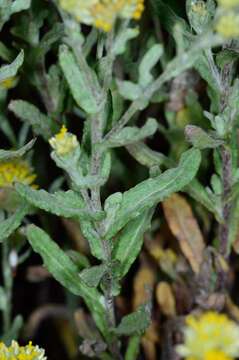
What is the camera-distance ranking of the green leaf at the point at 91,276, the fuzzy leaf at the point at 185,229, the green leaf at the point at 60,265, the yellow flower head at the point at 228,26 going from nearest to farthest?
the yellow flower head at the point at 228,26 < the green leaf at the point at 91,276 < the green leaf at the point at 60,265 < the fuzzy leaf at the point at 185,229

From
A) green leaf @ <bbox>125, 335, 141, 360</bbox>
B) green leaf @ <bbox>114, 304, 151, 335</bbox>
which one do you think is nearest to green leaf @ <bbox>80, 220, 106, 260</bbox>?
green leaf @ <bbox>114, 304, 151, 335</bbox>

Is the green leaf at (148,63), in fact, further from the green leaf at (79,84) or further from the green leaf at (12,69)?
the green leaf at (12,69)

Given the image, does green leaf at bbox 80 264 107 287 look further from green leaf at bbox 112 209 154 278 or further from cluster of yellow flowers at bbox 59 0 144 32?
cluster of yellow flowers at bbox 59 0 144 32

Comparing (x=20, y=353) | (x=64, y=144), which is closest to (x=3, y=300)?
(x=20, y=353)

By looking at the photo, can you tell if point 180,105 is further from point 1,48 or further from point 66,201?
point 66,201

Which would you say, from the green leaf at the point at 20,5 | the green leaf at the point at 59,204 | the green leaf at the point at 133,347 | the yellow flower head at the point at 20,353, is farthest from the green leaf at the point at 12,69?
the green leaf at the point at 133,347

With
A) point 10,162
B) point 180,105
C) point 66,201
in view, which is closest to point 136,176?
point 180,105

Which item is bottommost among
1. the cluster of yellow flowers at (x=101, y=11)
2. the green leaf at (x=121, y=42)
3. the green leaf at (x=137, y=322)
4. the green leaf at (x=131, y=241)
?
the green leaf at (x=137, y=322)
